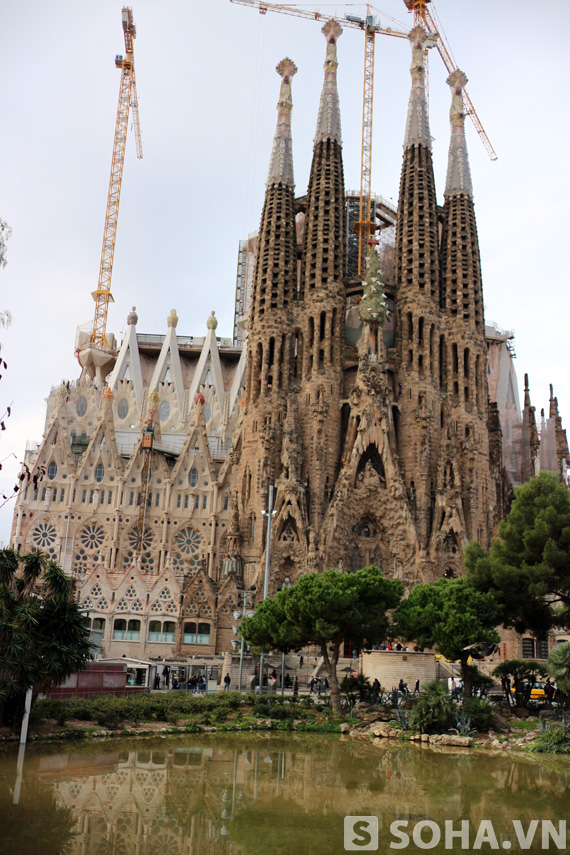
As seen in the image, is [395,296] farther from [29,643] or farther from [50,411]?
[29,643]

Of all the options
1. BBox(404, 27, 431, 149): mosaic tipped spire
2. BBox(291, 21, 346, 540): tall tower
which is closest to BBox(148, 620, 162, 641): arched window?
BBox(291, 21, 346, 540): tall tower

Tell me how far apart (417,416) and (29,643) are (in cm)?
3652

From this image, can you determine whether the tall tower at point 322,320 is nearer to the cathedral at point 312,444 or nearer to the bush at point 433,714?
the cathedral at point 312,444

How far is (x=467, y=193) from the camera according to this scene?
5906 cm

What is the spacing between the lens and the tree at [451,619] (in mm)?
27297

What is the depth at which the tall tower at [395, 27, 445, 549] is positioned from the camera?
5175cm

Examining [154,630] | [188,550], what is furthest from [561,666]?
[188,550]

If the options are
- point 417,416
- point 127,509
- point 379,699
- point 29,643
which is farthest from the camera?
point 127,509

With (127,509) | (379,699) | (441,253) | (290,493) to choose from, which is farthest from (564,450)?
(379,699)

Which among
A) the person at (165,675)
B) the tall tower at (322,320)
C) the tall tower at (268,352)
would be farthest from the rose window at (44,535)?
the person at (165,675)

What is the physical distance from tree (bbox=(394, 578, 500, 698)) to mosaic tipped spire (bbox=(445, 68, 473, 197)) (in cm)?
3799

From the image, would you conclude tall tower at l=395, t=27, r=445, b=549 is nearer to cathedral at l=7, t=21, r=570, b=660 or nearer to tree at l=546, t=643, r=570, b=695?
cathedral at l=7, t=21, r=570, b=660

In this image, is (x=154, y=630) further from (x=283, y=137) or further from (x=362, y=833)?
(x=283, y=137)

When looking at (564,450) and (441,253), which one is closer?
(441,253)
